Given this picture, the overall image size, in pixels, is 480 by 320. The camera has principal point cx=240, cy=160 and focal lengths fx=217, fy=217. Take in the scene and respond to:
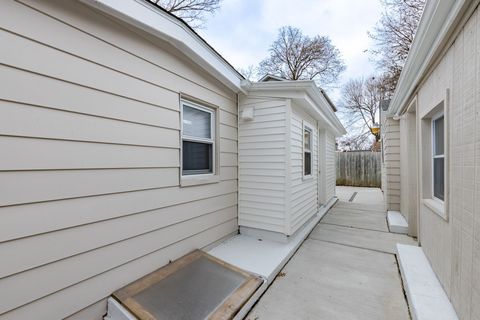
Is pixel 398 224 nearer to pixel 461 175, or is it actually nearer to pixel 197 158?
pixel 461 175

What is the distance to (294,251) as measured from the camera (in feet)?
11.5

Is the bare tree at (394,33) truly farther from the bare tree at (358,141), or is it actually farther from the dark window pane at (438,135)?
the bare tree at (358,141)

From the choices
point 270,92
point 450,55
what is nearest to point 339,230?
point 270,92

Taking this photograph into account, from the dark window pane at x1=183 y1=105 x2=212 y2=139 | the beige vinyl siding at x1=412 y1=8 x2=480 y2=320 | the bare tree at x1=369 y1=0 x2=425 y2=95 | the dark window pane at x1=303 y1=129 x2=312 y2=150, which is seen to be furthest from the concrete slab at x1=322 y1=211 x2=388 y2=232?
the bare tree at x1=369 y1=0 x2=425 y2=95

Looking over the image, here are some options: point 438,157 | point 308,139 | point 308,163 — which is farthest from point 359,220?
point 438,157

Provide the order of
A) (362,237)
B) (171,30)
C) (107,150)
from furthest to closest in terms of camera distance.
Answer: (362,237)
(171,30)
(107,150)

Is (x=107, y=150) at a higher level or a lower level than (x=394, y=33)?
lower

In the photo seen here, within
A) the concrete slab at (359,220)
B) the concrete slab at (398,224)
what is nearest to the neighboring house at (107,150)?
the concrete slab at (359,220)

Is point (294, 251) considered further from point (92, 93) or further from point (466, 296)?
point (92, 93)

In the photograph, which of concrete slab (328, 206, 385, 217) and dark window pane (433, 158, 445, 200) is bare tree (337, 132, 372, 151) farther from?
dark window pane (433, 158, 445, 200)

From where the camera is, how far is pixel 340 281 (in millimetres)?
2715

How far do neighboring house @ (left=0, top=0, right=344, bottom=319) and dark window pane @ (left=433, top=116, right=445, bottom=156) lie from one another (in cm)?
170

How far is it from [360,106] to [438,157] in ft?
53.3

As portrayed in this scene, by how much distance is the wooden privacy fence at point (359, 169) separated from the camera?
11.6 m
